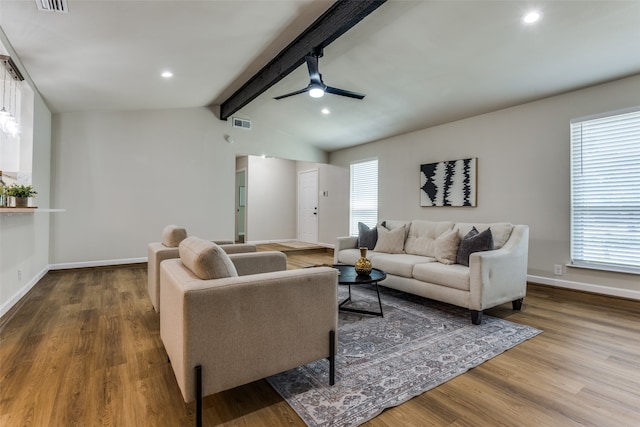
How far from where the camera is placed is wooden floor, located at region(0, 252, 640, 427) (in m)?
1.57

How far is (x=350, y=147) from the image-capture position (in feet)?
24.0

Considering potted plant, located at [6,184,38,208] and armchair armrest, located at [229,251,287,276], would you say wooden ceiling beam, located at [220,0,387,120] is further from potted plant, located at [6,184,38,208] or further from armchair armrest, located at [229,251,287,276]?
potted plant, located at [6,184,38,208]

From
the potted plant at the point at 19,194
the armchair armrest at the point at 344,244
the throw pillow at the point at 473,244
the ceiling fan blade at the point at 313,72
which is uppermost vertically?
the ceiling fan blade at the point at 313,72

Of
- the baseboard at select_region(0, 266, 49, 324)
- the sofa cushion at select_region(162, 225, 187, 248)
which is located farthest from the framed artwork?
the baseboard at select_region(0, 266, 49, 324)

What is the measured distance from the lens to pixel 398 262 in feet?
11.8

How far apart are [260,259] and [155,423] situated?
55.0 inches

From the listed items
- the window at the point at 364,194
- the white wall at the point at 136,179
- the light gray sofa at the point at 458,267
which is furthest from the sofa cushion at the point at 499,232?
the white wall at the point at 136,179

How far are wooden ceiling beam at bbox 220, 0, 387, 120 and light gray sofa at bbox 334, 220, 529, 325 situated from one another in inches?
94.6

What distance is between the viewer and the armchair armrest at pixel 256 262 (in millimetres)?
2650

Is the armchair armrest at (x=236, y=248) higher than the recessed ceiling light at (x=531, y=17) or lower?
lower

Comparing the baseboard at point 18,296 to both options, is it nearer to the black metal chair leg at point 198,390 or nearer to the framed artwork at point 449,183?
the black metal chair leg at point 198,390

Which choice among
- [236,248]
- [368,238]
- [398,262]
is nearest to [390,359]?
[398,262]

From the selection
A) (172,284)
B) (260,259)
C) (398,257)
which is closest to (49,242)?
(260,259)

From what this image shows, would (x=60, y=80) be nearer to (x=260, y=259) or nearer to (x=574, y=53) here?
(x=260, y=259)
